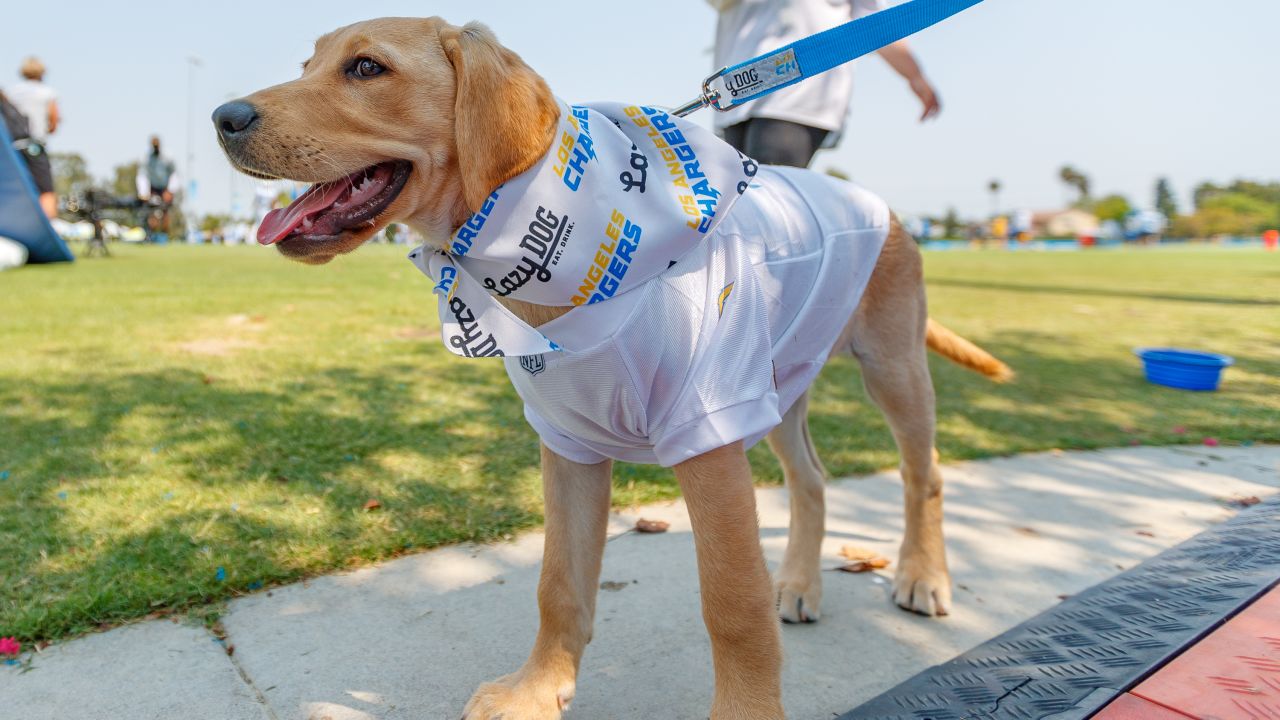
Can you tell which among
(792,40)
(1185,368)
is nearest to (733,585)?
(792,40)

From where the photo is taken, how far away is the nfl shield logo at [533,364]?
2.08 metres

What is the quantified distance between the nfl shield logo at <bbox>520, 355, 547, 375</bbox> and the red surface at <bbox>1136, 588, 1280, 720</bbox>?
1522mm

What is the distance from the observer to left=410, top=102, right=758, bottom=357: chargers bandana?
6.51 feet

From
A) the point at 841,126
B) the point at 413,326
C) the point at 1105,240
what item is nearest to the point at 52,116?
the point at 413,326

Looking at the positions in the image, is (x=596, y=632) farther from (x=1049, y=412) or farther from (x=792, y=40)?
(x=1049, y=412)

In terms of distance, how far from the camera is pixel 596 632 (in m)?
2.83

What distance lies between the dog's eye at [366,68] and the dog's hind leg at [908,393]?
1819 mm

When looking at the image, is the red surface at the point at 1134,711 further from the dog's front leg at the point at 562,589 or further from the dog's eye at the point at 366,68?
the dog's eye at the point at 366,68

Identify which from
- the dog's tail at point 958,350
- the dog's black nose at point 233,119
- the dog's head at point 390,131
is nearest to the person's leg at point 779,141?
the dog's tail at point 958,350

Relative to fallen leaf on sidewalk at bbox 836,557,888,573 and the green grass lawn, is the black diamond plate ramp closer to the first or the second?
fallen leaf on sidewalk at bbox 836,557,888,573

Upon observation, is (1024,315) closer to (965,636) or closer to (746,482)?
(965,636)

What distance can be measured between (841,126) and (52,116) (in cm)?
1563

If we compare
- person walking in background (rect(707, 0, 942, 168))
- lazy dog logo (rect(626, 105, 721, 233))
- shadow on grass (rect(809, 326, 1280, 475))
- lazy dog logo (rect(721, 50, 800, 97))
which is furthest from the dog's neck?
shadow on grass (rect(809, 326, 1280, 475))

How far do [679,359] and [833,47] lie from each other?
1134 mm
